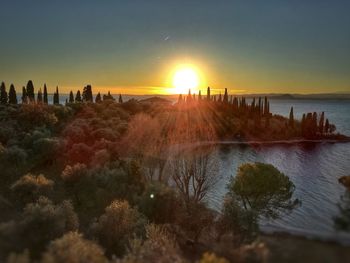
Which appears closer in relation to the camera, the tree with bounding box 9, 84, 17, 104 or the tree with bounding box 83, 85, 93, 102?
the tree with bounding box 9, 84, 17, 104

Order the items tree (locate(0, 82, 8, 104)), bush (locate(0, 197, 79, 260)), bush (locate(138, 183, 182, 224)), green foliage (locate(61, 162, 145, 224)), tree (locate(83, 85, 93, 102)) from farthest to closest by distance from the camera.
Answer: tree (locate(83, 85, 93, 102)) < tree (locate(0, 82, 8, 104)) < green foliage (locate(61, 162, 145, 224)) < bush (locate(138, 183, 182, 224)) < bush (locate(0, 197, 79, 260))

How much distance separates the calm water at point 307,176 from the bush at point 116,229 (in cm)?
1450

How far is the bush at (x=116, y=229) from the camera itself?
2995cm

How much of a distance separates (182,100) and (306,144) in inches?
2610

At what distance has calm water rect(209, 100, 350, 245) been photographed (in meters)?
50.2

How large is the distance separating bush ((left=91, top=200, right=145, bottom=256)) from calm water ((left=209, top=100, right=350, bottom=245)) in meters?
14.5

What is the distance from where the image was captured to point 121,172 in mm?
48469

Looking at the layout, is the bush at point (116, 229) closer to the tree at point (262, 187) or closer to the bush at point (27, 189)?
the bush at point (27, 189)

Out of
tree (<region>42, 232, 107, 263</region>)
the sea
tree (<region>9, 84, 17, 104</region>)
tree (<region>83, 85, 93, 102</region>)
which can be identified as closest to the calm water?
the sea

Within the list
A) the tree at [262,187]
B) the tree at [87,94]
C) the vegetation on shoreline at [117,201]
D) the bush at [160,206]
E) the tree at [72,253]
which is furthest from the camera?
the tree at [87,94]

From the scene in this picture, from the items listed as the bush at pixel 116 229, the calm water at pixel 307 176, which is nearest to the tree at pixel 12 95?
the calm water at pixel 307 176

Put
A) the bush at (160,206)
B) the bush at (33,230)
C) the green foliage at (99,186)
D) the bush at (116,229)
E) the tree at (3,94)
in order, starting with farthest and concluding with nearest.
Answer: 1. the tree at (3,94)
2. the green foliage at (99,186)
3. the bush at (160,206)
4. the bush at (116,229)
5. the bush at (33,230)

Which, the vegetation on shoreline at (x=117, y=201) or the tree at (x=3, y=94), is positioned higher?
the tree at (x=3, y=94)

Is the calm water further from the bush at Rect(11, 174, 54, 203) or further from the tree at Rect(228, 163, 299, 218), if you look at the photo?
the bush at Rect(11, 174, 54, 203)
